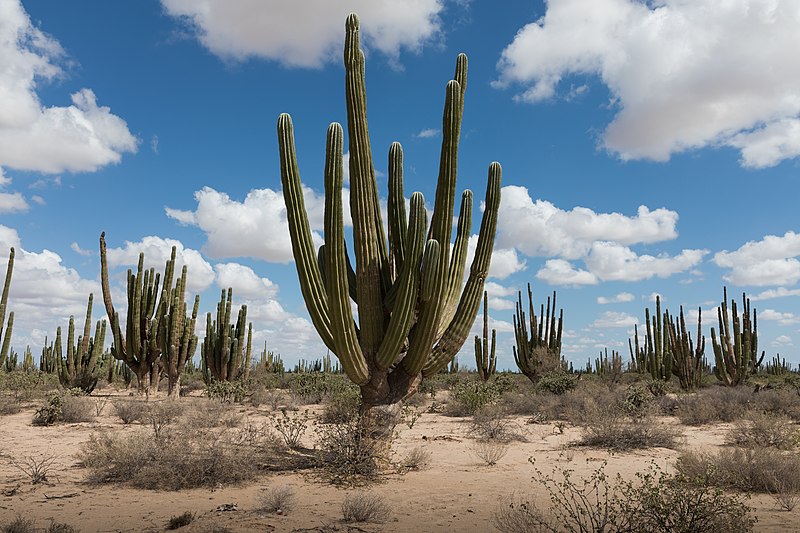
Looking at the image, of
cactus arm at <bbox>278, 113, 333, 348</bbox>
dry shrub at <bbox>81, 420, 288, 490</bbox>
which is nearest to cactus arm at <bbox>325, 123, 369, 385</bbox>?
cactus arm at <bbox>278, 113, 333, 348</bbox>

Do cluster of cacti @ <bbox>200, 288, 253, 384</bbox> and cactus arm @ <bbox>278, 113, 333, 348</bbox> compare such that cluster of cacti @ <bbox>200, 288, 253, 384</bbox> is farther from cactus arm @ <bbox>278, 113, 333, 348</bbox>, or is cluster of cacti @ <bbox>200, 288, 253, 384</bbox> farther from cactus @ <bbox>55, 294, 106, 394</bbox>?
cactus arm @ <bbox>278, 113, 333, 348</bbox>

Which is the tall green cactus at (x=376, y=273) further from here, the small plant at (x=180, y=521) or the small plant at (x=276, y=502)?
the small plant at (x=180, y=521)

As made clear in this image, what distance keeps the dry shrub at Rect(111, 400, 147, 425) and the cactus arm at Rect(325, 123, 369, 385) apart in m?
8.03

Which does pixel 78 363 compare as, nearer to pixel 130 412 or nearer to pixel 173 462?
pixel 130 412

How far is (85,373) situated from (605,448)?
17.3 m

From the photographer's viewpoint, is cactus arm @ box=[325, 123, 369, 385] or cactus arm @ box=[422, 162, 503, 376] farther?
cactus arm @ box=[422, 162, 503, 376]

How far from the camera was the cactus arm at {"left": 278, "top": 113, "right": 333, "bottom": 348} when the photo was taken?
824 cm

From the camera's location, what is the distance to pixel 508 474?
8.65 meters

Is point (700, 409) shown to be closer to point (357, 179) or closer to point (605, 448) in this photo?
point (605, 448)

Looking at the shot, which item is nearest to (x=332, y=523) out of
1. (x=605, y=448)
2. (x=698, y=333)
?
(x=605, y=448)

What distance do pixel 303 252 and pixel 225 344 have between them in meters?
12.6

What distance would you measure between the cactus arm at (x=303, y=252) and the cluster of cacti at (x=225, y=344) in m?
12.2

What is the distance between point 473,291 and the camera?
9.30 m

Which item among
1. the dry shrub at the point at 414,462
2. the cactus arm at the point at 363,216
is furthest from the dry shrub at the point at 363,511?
the cactus arm at the point at 363,216
